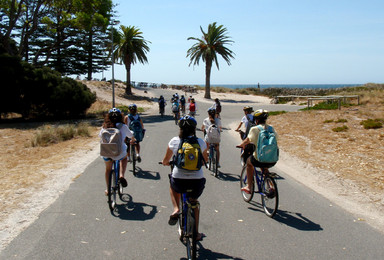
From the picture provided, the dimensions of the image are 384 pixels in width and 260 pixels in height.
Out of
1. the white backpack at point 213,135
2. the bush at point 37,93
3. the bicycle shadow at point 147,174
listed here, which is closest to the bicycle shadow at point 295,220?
A: the white backpack at point 213,135

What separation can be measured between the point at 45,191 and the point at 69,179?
3.64 feet

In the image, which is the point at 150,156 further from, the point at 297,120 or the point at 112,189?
the point at 297,120

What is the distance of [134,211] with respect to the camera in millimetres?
6184

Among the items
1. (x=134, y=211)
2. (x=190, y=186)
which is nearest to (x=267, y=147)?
(x=190, y=186)

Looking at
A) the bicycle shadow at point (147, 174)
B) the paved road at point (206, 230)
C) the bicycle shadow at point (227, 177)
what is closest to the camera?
the paved road at point (206, 230)

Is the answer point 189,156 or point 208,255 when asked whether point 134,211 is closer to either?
point 208,255

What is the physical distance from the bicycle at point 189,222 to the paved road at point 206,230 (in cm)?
28

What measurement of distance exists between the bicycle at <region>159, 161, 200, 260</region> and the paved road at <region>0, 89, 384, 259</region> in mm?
284

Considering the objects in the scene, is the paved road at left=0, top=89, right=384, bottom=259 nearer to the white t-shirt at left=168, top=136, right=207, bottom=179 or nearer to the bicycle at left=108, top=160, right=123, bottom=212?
the bicycle at left=108, top=160, right=123, bottom=212

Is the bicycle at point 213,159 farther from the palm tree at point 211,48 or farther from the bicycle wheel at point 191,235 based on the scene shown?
the palm tree at point 211,48

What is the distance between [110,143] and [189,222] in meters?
2.45

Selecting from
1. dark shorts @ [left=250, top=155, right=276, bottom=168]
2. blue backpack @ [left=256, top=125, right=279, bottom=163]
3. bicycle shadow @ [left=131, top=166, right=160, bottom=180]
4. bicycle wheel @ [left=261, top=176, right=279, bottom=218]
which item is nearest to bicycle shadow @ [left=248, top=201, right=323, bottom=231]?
bicycle wheel @ [left=261, top=176, right=279, bottom=218]

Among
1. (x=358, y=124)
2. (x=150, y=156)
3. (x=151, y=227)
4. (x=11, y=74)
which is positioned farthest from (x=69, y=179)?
(x=11, y=74)

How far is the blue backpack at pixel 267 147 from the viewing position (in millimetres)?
5758
